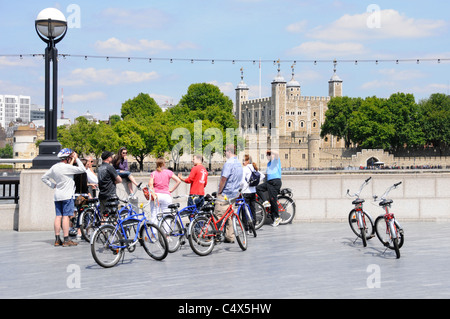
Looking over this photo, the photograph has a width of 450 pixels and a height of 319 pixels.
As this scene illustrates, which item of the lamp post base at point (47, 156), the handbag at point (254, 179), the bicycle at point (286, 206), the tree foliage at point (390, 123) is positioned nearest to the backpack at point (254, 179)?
the handbag at point (254, 179)

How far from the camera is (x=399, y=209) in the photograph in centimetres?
1413

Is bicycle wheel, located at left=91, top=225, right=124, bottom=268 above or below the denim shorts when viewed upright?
below

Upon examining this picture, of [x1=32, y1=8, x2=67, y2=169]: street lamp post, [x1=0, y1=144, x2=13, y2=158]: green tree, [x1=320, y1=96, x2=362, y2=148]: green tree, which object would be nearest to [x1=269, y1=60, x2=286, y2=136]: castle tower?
[x1=320, y1=96, x2=362, y2=148]: green tree

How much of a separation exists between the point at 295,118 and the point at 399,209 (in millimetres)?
116103

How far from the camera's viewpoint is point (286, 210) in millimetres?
13523

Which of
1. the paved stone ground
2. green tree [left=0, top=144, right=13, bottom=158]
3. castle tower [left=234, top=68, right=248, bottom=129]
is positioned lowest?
the paved stone ground

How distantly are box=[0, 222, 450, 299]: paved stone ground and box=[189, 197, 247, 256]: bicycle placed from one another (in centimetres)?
17

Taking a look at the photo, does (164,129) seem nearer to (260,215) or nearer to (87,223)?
(260,215)

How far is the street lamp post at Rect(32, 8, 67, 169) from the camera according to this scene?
39.4ft

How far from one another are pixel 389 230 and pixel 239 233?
7.79 ft

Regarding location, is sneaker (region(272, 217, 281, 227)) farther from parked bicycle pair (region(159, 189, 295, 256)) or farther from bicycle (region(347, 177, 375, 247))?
parked bicycle pair (region(159, 189, 295, 256))

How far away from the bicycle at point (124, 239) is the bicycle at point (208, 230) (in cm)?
58
